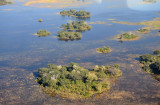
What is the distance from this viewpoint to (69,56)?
161 ft

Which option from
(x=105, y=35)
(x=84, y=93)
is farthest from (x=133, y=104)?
(x=105, y=35)

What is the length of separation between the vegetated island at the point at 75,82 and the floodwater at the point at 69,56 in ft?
4.18

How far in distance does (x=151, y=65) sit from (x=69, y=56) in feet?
67.6

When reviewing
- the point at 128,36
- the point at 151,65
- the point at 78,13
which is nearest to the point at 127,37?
the point at 128,36

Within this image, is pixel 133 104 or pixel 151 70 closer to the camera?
pixel 133 104

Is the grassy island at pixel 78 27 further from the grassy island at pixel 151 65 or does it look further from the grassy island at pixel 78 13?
the grassy island at pixel 151 65

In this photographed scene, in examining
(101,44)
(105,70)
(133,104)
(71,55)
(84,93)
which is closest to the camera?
(133,104)

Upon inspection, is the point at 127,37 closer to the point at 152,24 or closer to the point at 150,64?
the point at 150,64

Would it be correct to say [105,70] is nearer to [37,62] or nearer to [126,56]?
[126,56]

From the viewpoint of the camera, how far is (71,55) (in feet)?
163

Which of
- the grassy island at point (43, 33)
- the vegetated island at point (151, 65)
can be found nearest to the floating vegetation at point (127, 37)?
the vegetated island at point (151, 65)

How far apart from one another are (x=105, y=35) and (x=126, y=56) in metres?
19.4

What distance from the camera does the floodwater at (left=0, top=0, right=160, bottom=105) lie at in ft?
104

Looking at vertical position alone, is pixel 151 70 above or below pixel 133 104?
above
